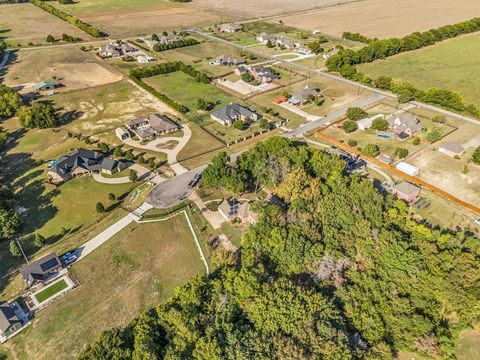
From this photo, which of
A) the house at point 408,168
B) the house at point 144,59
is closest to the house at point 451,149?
the house at point 408,168

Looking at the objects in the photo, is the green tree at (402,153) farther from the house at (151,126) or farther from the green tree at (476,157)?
the house at (151,126)

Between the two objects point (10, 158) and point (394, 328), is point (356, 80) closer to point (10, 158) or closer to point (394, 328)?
point (394, 328)

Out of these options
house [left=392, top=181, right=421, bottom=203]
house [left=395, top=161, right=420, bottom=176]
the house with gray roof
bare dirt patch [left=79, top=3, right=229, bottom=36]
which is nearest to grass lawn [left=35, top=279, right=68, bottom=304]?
house [left=392, top=181, right=421, bottom=203]

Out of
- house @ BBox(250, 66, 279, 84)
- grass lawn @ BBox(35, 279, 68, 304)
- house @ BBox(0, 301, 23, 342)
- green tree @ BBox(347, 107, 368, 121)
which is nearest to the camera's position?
house @ BBox(0, 301, 23, 342)

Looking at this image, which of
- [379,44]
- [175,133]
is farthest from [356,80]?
[175,133]

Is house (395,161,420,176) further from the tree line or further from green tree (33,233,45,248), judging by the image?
green tree (33,233,45,248)

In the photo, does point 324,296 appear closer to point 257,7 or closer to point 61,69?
point 61,69

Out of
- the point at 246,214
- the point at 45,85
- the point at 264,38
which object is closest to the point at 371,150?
the point at 246,214
